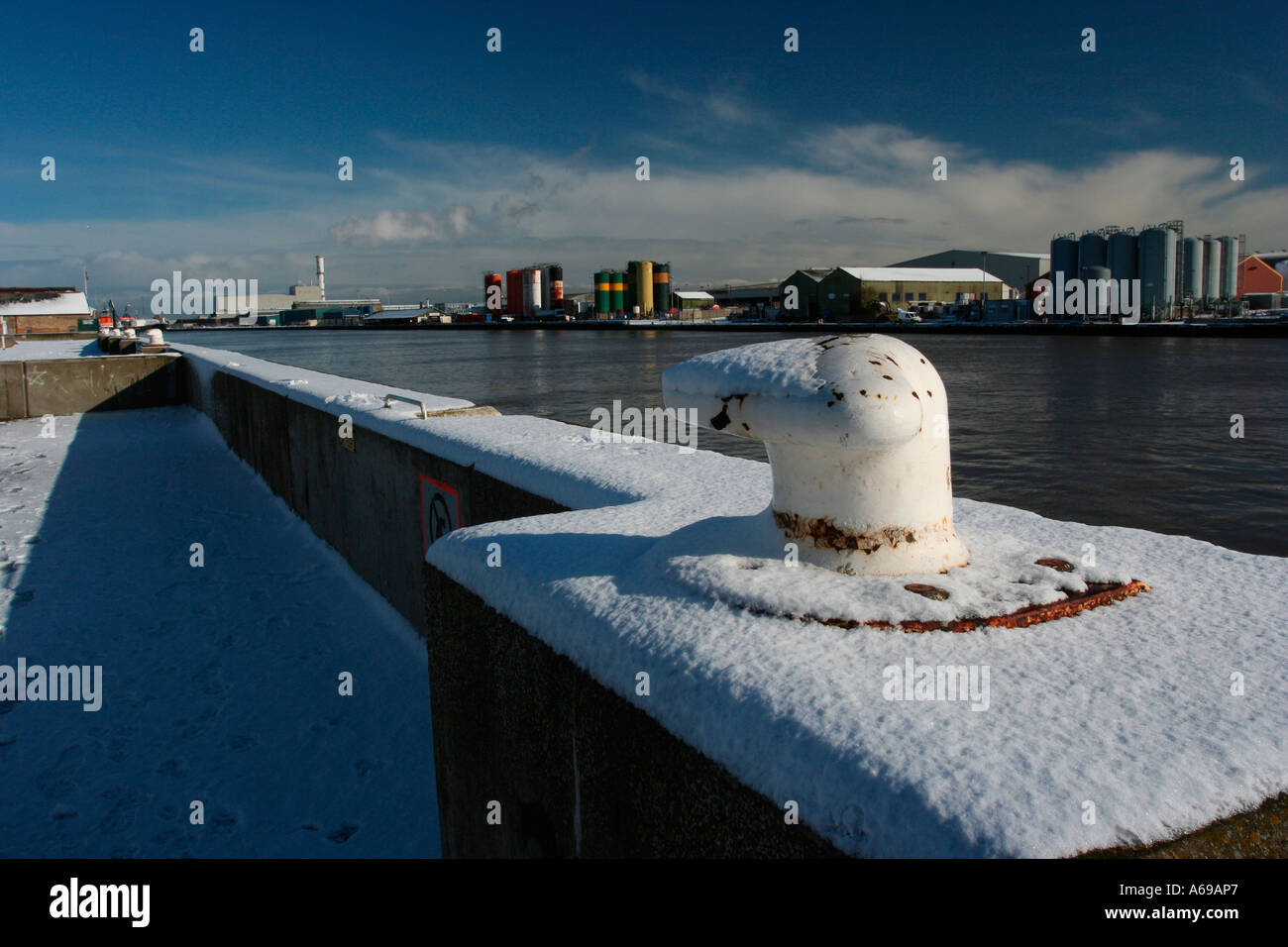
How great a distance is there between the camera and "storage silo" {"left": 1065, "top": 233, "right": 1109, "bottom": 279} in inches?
2749

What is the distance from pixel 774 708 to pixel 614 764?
601 mm

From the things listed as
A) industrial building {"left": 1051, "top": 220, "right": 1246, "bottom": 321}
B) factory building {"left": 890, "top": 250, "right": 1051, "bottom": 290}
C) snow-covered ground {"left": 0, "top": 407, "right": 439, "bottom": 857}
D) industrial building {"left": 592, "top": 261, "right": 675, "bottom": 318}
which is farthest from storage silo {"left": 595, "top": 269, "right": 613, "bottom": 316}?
snow-covered ground {"left": 0, "top": 407, "right": 439, "bottom": 857}

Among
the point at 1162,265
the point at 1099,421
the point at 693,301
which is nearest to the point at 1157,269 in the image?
the point at 1162,265

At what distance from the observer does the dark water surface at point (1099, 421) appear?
13.4 m

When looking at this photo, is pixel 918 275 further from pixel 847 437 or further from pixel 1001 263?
pixel 847 437

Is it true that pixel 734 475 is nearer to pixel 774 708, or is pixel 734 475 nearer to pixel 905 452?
pixel 905 452

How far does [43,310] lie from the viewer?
67375 mm

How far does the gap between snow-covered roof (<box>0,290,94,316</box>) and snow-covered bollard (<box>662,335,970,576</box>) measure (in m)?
76.6

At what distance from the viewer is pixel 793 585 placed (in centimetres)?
234

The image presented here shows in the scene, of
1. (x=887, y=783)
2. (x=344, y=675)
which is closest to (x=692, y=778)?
(x=887, y=783)

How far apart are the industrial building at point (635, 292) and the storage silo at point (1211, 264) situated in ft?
235

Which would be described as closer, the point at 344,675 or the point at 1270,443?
the point at 344,675

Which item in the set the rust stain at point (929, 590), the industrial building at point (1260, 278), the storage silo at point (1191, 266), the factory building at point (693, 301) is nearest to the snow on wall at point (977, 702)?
the rust stain at point (929, 590)
